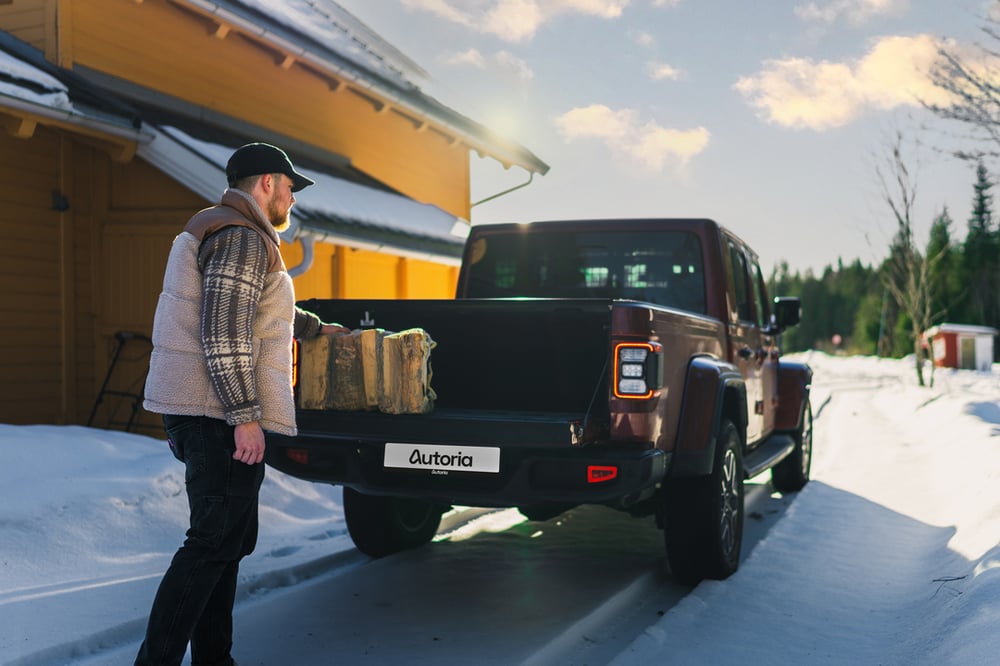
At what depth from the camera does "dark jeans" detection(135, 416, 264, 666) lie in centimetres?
307

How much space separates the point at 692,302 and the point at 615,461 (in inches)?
85.5

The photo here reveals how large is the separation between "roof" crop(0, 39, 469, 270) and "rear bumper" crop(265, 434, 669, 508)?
507cm

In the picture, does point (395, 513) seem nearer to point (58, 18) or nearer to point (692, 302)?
point (692, 302)

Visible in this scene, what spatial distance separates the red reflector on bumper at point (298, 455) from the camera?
4555mm

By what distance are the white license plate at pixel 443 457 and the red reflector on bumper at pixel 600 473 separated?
42cm

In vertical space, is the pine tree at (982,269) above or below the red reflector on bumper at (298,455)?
above

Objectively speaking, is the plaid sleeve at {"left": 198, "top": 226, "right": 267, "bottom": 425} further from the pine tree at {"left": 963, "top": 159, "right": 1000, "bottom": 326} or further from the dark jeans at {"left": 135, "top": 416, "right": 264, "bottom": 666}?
the pine tree at {"left": 963, "top": 159, "right": 1000, "bottom": 326}

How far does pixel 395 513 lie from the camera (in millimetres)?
5680

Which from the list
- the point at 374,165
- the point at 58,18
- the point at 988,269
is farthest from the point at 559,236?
the point at 988,269

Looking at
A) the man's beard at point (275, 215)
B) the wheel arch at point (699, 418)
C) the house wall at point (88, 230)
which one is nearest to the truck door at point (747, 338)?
the wheel arch at point (699, 418)

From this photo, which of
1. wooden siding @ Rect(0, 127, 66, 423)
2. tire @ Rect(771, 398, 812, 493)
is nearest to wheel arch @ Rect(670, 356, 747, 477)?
tire @ Rect(771, 398, 812, 493)

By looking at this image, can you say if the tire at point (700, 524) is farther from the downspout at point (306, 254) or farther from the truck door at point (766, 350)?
the downspout at point (306, 254)

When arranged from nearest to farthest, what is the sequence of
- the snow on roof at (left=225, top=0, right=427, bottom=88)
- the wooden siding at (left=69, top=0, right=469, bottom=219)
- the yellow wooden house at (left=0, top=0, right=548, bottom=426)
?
the yellow wooden house at (left=0, top=0, right=548, bottom=426) < the wooden siding at (left=69, top=0, right=469, bottom=219) < the snow on roof at (left=225, top=0, right=427, bottom=88)

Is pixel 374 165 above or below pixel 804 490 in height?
above
